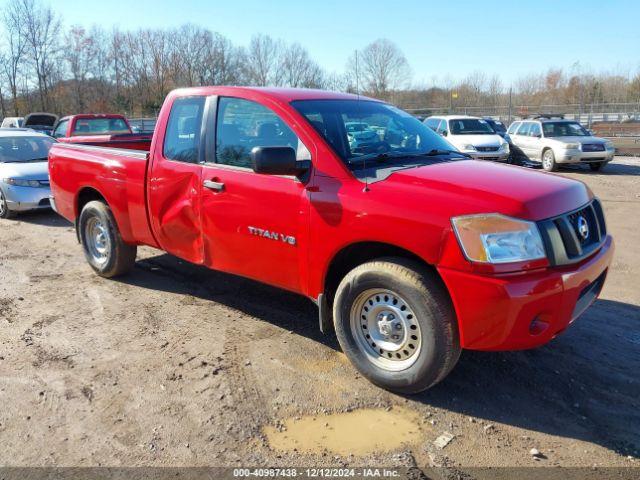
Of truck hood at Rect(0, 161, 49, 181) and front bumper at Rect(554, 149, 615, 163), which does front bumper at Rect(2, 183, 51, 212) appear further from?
front bumper at Rect(554, 149, 615, 163)

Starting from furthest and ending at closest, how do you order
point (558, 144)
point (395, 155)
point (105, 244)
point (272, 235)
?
point (558, 144) → point (105, 244) → point (395, 155) → point (272, 235)

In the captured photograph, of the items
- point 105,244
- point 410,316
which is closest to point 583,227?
point 410,316

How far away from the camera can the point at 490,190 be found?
124 inches

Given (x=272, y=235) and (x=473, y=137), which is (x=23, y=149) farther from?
(x=473, y=137)

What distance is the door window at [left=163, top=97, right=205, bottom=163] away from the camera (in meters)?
4.48

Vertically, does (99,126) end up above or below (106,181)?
above

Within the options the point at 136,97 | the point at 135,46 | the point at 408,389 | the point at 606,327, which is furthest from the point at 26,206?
the point at 135,46

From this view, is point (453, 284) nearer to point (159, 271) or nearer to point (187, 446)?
point (187, 446)

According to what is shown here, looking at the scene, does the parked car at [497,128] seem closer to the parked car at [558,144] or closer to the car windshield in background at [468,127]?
the parked car at [558,144]

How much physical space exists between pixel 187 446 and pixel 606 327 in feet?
11.6

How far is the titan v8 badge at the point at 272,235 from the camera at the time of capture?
3736mm

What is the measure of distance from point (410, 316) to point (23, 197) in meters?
8.44

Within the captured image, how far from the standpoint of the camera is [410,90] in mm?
A: 43281

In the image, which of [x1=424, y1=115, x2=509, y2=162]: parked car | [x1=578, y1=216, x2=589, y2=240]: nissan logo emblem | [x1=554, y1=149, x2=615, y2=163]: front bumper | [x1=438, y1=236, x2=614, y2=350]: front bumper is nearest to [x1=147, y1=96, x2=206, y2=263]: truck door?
[x1=438, y1=236, x2=614, y2=350]: front bumper
